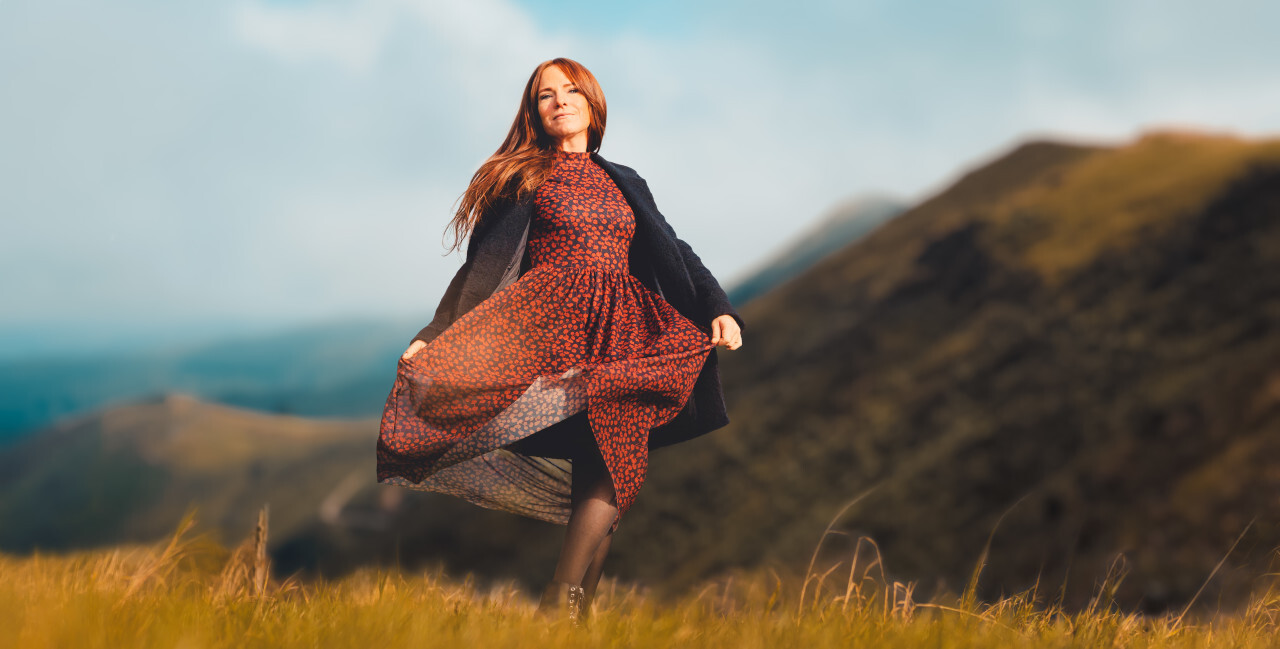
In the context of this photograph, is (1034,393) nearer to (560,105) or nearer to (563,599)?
(560,105)

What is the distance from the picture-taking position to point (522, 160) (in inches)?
134

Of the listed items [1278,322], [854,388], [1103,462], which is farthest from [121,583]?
[854,388]

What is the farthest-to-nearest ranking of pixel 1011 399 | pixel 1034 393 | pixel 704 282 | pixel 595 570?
pixel 1011 399
pixel 1034 393
pixel 704 282
pixel 595 570

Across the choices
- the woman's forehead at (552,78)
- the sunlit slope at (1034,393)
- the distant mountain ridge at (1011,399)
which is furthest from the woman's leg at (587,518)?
the sunlit slope at (1034,393)

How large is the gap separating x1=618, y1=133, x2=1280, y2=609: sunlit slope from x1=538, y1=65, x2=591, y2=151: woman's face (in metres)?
18.5

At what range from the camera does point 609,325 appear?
3258 mm

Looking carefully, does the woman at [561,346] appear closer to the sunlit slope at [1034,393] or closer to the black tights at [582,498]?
the black tights at [582,498]

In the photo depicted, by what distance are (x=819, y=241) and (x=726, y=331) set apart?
510 feet

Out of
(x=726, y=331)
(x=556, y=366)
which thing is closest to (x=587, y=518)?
(x=556, y=366)

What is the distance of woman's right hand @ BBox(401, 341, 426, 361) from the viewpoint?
10.1 ft

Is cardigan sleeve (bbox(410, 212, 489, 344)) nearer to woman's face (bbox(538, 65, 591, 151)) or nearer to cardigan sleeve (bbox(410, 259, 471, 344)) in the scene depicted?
cardigan sleeve (bbox(410, 259, 471, 344))

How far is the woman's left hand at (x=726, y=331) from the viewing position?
3.27 metres

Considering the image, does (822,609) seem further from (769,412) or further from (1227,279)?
(769,412)

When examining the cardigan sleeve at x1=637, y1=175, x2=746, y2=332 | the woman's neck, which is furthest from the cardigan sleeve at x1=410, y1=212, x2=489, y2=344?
the cardigan sleeve at x1=637, y1=175, x2=746, y2=332
